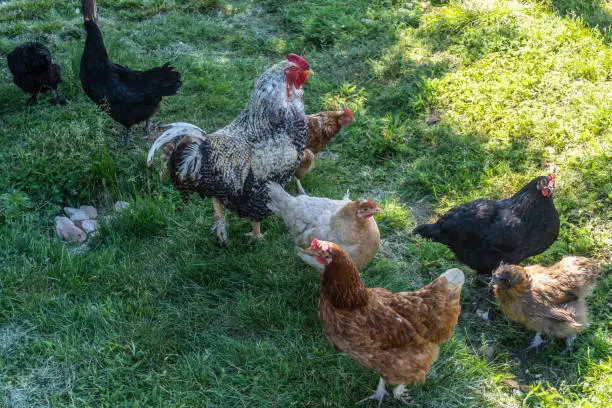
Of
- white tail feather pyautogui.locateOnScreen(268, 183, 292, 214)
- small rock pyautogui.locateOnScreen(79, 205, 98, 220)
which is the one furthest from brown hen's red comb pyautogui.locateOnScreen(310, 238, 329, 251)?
small rock pyautogui.locateOnScreen(79, 205, 98, 220)

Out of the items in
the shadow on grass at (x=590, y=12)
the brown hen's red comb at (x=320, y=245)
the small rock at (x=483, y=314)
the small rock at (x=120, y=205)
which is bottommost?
the small rock at (x=120, y=205)

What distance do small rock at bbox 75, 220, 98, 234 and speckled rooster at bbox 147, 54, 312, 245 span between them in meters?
1.03

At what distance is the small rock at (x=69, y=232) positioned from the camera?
4941 millimetres

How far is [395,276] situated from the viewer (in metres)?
4.52

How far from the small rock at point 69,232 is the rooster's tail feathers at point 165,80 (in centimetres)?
186

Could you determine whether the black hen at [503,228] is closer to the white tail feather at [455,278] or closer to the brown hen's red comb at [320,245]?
the white tail feather at [455,278]

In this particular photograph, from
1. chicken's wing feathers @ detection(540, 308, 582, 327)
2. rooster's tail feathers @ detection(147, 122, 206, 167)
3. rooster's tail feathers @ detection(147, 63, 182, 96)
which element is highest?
rooster's tail feathers @ detection(147, 122, 206, 167)

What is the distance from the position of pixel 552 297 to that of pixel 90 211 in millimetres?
4186

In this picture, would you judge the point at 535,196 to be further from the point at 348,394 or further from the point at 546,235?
the point at 348,394

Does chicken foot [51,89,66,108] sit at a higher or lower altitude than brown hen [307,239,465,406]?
lower

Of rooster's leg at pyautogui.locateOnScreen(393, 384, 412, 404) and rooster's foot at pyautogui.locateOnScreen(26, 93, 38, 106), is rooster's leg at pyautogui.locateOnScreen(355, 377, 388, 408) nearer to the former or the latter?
rooster's leg at pyautogui.locateOnScreen(393, 384, 412, 404)

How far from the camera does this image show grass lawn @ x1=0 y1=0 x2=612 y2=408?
368 cm

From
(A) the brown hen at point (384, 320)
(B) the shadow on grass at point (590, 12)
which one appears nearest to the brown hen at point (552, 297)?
(A) the brown hen at point (384, 320)

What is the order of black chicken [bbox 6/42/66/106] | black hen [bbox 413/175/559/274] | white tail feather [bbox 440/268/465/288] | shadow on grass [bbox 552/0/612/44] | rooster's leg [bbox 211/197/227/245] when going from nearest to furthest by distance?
white tail feather [bbox 440/268/465/288], black hen [bbox 413/175/559/274], rooster's leg [bbox 211/197/227/245], black chicken [bbox 6/42/66/106], shadow on grass [bbox 552/0/612/44]
